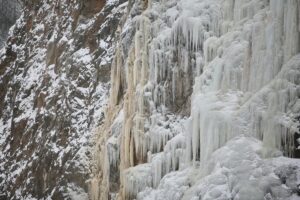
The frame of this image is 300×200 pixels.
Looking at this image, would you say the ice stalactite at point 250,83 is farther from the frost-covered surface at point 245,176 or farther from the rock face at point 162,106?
the frost-covered surface at point 245,176

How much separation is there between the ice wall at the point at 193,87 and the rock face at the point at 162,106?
0.02 m

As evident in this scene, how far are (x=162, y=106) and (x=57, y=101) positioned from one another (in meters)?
6.77

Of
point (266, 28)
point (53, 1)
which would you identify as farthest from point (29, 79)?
point (266, 28)

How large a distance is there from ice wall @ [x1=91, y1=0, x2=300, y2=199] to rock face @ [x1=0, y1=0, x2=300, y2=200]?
2 centimetres

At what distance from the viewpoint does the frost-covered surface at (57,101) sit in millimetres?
14703

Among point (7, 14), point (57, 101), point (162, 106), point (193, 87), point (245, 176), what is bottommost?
point (245, 176)

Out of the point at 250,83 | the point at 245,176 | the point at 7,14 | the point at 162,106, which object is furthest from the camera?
the point at 7,14

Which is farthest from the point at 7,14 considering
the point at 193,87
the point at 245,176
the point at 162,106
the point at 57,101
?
the point at 245,176

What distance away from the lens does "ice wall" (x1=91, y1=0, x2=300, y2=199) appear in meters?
7.42

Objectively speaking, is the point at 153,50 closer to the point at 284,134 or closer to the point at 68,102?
the point at 284,134

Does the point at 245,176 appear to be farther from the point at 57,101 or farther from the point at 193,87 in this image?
the point at 57,101

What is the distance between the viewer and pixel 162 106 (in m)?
10.5

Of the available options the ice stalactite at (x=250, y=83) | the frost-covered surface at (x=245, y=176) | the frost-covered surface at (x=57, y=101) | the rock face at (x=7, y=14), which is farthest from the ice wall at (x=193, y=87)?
the rock face at (x=7, y=14)

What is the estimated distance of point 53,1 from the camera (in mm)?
20141
